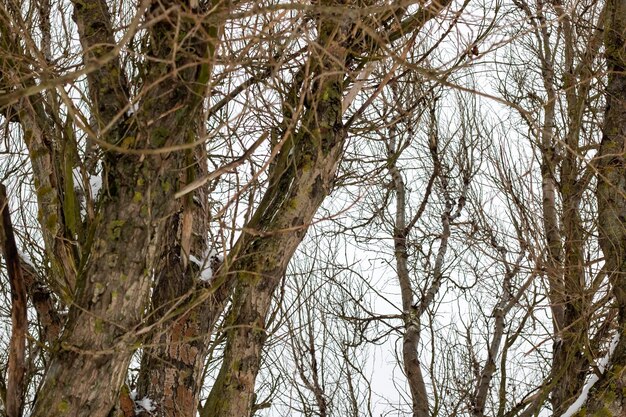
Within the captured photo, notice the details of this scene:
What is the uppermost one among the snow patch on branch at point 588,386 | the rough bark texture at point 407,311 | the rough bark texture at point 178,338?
the rough bark texture at point 407,311

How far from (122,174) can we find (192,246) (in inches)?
64.0

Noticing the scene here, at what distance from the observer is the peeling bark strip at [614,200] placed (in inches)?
208

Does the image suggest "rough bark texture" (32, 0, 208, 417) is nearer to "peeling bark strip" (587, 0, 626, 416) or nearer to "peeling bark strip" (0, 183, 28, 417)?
"peeling bark strip" (0, 183, 28, 417)

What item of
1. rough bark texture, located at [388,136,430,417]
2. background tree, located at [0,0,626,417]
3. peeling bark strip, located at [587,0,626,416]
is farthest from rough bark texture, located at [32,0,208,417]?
rough bark texture, located at [388,136,430,417]

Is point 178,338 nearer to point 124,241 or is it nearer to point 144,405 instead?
point 144,405

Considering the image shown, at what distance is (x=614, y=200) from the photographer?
595cm

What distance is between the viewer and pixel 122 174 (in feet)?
11.0

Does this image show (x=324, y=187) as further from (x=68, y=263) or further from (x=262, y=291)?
(x=68, y=263)

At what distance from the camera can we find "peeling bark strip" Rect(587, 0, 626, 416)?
529cm

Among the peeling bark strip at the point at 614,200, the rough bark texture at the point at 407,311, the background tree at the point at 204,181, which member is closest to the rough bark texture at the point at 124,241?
the background tree at the point at 204,181

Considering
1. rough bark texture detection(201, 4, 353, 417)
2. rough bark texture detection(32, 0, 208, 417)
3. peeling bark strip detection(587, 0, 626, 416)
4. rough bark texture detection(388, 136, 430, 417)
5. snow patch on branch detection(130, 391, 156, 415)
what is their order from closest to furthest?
rough bark texture detection(32, 0, 208, 417) < rough bark texture detection(201, 4, 353, 417) < snow patch on branch detection(130, 391, 156, 415) < peeling bark strip detection(587, 0, 626, 416) < rough bark texture detection(388, 136, 430, 417)

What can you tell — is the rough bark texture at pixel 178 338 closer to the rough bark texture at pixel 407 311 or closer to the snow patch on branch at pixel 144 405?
the snow patch on branch at pixel 144 405

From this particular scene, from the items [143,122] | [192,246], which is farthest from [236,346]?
[143,122]

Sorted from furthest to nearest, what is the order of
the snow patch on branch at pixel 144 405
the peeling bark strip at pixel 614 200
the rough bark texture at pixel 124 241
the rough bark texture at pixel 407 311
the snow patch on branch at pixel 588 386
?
the rough bark texture at pixel 407 311 → the snow patch on branch at pixel 588 386 → the peeling bark strip at pixel 614 200 → the snow patch on branch at pixel 144 405 → the rough bark texture at pixel 124 241
